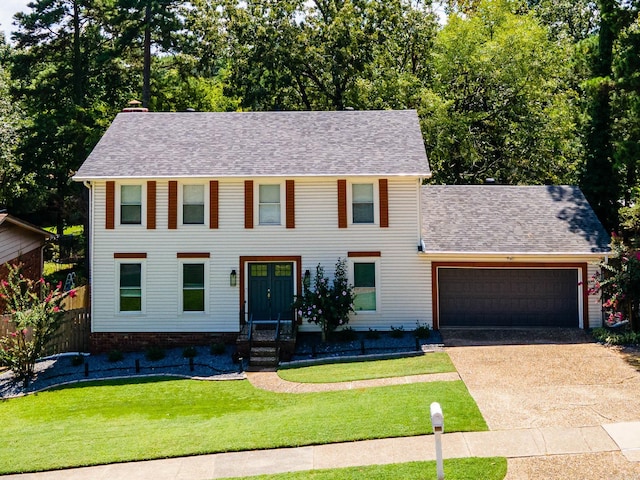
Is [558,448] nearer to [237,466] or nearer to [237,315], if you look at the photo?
[237,466]

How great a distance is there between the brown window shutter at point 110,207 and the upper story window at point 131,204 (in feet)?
0.81

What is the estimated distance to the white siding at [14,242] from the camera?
21641mm

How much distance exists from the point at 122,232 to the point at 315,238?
21.5 ft

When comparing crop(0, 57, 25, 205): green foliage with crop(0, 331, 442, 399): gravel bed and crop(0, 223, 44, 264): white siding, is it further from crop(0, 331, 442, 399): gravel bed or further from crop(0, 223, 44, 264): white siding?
crop(0, 331, 442, 399): gravel bed

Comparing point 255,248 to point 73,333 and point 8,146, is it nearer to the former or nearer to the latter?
point 73,333

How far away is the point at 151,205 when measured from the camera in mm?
19297

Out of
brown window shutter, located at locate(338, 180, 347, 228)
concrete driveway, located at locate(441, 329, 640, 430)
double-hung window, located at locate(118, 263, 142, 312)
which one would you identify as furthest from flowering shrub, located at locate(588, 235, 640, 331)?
double-hung window, located at locate(118, 263, 142, 312)

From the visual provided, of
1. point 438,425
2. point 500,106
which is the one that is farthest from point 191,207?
point 500,106

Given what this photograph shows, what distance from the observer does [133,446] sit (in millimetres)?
10953

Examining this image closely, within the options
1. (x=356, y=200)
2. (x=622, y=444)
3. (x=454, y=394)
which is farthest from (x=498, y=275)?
(x=622, y=444)

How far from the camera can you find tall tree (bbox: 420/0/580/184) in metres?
28.7

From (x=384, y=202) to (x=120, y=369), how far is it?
994 centimetres

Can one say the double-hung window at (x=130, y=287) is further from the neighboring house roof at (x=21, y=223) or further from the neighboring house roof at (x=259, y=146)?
the neighboring house roof at (x=21, y=223)

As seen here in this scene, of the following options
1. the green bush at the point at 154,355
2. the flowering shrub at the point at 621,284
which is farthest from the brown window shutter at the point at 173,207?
the flowering shrub at the point at 621,284
